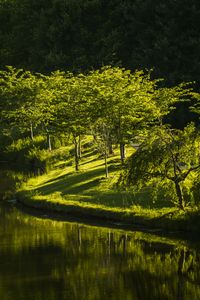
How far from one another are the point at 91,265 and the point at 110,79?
86.0ft

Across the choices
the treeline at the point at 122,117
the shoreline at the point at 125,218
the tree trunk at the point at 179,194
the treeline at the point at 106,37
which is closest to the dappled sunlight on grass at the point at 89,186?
the shoreline at the point at 125,218

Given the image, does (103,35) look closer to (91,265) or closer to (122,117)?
(122,117)

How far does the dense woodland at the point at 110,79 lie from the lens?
40188mm

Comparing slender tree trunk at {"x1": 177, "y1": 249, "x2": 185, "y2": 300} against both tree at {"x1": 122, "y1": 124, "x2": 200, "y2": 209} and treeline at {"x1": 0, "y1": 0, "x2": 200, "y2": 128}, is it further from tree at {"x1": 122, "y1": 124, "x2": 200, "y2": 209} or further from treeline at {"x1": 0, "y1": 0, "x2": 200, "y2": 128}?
treeline at {"x1": 0, "y1": 0, "x2": 200, "y2": 128}

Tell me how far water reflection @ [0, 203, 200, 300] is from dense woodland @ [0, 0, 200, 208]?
574 centimetres

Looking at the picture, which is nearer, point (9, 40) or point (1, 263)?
point (1, 263)

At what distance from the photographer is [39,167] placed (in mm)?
66312

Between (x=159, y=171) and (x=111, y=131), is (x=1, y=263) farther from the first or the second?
(x=111, y=131)

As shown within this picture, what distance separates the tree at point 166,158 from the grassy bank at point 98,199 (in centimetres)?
176

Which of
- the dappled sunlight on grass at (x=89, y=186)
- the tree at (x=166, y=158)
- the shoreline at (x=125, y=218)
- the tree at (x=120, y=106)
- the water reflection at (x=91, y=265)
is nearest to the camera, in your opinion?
the water reflection at (x=91, y=265)

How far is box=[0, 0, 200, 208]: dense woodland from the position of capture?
40.2 metres

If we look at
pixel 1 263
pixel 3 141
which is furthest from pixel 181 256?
pixel 3 141

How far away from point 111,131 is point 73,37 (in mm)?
53639

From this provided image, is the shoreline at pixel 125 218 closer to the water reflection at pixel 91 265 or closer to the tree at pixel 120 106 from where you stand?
the water reflection at pixel 91 265
